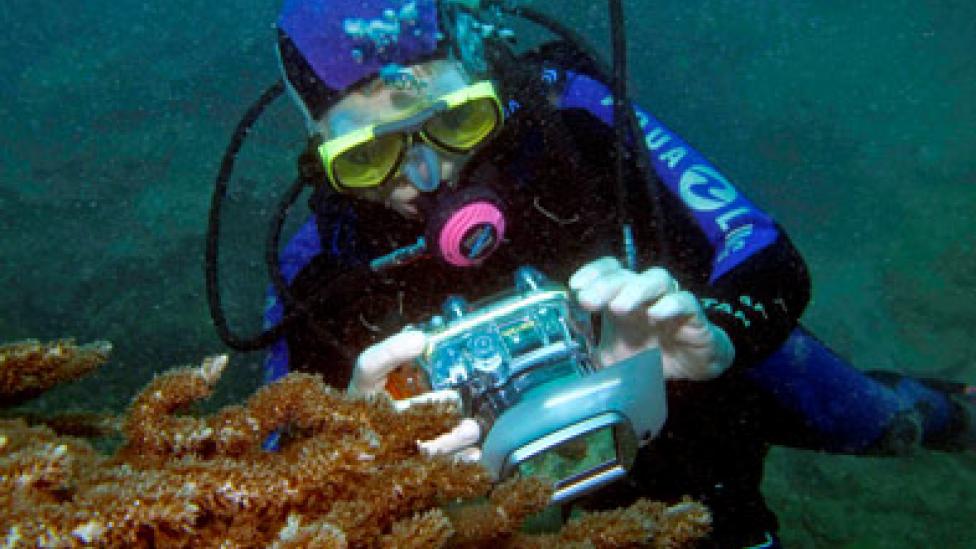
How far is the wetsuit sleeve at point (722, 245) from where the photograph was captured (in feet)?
7.60

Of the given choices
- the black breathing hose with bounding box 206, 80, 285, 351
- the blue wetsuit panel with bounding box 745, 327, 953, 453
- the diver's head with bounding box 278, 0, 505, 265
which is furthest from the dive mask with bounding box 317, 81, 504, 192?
the blue wetsuit panel with bounding box 745, 327, 953, 453

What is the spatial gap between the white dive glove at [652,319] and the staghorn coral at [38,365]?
1.28 meters

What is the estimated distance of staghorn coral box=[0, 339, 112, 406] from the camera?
1410mm

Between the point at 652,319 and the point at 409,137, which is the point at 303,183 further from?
the point at 652,319

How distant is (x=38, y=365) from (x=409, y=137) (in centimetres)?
164

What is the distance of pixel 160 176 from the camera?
38.3ft

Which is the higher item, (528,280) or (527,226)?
(528,280)

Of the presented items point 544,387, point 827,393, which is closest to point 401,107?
point 544,387

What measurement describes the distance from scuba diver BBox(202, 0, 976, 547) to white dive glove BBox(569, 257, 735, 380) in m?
0.01

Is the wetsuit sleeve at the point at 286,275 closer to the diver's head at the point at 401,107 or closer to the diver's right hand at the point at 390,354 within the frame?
the diver's head at the point at 401,107

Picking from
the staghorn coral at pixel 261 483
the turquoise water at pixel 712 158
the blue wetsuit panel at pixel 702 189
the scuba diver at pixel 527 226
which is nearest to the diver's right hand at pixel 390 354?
Answer: the scuba diver at pixel 527 226

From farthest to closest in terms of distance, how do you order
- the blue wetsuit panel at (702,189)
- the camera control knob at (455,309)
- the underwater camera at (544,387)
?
the blue wetsuit panel at (702,189), the camera control knob at (455,309), the underwater camera at (544,387)

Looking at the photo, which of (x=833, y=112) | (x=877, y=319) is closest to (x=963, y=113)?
(x=833, y=112)

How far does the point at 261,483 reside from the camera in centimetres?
121
